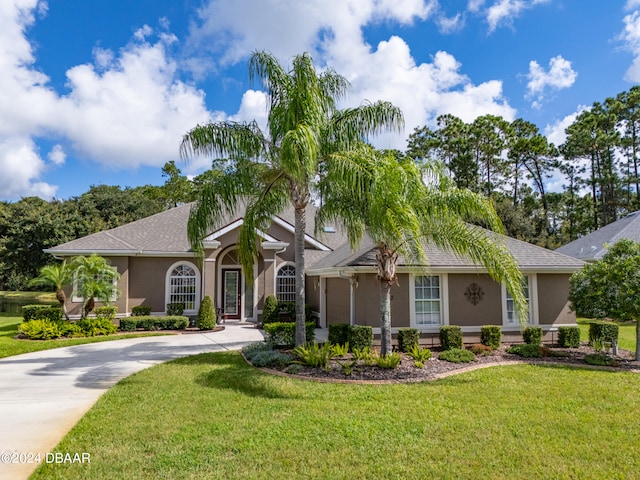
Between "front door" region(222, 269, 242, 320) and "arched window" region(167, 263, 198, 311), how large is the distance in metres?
1.58

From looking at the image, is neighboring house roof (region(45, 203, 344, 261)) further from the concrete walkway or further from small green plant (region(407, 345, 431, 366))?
small green plant (region(407, 345, 431, 366))

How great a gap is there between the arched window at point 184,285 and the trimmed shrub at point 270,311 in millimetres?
4102

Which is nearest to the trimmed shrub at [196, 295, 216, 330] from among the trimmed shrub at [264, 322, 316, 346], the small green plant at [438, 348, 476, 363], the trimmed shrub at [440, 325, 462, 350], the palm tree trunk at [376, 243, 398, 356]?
the trimmed shrub at [264, 322, 316, 346]

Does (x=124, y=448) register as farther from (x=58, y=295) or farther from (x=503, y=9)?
(x=503, y=9)

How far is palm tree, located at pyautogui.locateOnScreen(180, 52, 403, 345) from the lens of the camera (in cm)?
1026

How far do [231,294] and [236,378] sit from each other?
38.9 feet

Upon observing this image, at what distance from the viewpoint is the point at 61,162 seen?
28344 mm

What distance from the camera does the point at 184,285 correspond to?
19438mm

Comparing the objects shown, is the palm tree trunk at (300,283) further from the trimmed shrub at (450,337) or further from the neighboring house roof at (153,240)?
the neighboring house roof at (153,240)

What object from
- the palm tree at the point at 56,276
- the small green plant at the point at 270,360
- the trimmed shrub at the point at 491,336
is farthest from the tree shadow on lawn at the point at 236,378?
the palm tree at the point at 56,276

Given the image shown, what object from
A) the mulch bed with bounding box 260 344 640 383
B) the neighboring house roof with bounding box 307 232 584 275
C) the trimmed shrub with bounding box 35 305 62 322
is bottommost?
the mulch bed with bounding box 260 344 640 383

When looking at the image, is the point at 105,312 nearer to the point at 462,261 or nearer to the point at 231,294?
the point at 231,294

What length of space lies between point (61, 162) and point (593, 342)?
33.3 metres

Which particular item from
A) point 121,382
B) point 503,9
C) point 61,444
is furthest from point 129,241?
point 503,9
